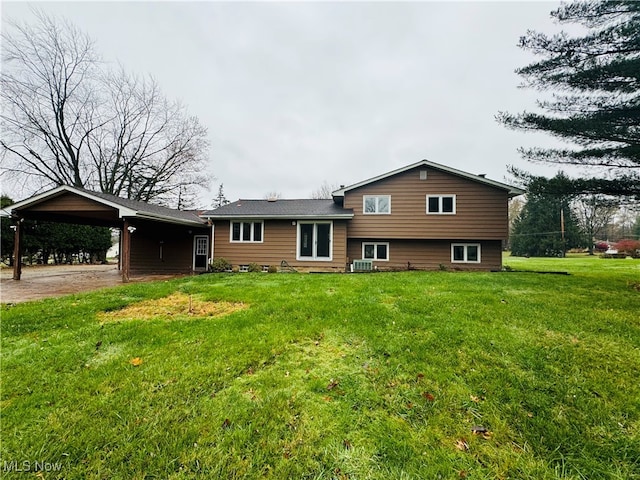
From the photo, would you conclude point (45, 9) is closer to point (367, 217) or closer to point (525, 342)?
point (367, 217)

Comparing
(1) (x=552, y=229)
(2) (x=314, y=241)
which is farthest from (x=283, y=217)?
(1) (x=552, y=229)

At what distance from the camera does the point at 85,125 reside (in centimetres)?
2103

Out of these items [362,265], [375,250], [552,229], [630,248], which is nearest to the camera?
[362,265]

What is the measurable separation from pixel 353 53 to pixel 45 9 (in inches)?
759

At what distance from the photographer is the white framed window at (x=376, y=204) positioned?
44.0ft

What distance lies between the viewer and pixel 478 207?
12.7 m

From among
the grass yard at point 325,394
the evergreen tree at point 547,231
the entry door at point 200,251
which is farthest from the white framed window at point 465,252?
the evergreen tree at point 547,231

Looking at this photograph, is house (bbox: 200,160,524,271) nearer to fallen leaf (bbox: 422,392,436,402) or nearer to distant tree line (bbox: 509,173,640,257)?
fallen leaf (bbox: 422,392,436,402)

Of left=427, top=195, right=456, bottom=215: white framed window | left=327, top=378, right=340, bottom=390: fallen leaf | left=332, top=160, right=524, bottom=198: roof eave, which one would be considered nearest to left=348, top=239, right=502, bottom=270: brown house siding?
left=427, top=195, right=456, bottom=215: white framed window

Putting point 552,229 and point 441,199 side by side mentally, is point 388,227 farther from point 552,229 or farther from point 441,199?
point 552,229

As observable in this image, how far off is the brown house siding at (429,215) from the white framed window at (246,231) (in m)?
4.54

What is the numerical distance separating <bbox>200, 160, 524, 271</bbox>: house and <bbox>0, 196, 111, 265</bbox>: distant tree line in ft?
36.7

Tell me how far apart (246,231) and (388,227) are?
7036 millimetres

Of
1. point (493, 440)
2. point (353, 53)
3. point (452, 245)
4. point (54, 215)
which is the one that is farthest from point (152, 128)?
point (493, 440)
